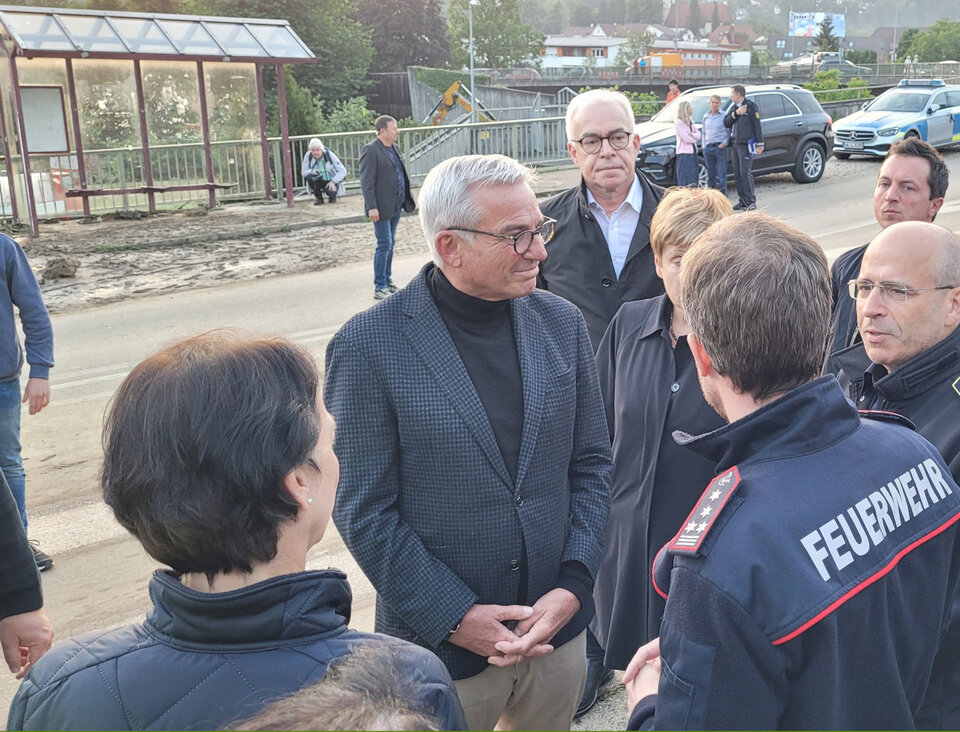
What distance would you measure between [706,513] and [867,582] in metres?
0.30

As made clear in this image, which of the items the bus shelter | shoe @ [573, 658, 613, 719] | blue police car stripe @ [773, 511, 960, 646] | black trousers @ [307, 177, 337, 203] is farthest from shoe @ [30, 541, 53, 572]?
black trousers @ [307, 177, 337, 203]

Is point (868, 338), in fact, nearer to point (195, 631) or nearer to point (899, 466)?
point (899, 466)

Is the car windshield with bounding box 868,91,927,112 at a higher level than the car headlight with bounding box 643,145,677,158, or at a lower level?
higher

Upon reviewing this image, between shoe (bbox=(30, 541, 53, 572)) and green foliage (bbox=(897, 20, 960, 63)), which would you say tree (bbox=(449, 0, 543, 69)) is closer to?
green foliage (bbox=(897, 20, 960, 63))

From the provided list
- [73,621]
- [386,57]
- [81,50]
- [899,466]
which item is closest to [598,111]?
[899,466]

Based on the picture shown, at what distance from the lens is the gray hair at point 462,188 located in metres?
2.61

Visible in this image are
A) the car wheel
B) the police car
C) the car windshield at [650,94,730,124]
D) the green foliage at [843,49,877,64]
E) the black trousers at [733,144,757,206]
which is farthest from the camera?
the green foliage at [843,49,877,64]

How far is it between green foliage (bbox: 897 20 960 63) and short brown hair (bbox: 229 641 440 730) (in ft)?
239

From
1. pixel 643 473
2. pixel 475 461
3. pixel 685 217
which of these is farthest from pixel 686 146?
pixel 475 461

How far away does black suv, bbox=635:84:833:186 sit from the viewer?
650 inches

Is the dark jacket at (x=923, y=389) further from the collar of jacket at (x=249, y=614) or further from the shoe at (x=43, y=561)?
the shoe at (x=43, y=561)

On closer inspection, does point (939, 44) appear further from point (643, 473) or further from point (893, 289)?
point (643, 473)

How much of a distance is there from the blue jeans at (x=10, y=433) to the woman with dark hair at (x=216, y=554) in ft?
10.4

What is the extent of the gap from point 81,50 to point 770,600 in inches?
653
